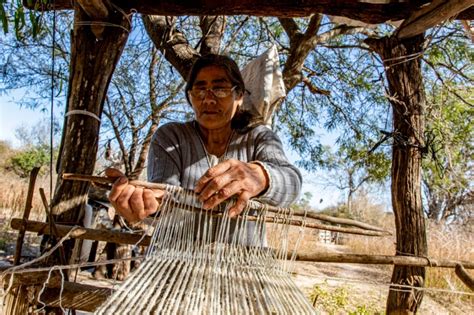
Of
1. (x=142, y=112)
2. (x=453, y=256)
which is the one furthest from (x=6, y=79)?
(x=453, y=256)

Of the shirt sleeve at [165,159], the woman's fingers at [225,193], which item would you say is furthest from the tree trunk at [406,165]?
the woman's fingers at [225,193]

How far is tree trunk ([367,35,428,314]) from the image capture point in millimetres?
2027

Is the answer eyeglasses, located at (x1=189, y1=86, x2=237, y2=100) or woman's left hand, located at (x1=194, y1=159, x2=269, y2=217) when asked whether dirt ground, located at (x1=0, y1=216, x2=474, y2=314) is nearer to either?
eyeglasses, located at (x1=189, y1=86, x2=237, y2=100)

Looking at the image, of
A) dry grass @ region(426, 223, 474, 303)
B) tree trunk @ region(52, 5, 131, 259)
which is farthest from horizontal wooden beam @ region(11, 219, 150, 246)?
dry grass @ region(426, 223, 474, 303)

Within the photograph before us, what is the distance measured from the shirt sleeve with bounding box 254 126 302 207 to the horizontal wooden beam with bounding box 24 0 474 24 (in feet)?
2.17

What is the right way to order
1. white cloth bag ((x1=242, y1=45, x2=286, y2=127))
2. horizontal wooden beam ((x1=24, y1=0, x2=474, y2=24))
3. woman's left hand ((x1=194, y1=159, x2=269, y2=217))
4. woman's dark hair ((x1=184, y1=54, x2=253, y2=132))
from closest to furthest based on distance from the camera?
1. woman's left hand ((x1=194, y1=159, x2=269, y2=217))
2. woman's dark hair ((x1=184, y1=54, x2=253, y2=132))
3. horizontal wooden beam ((x1=24, y1=0, x2=474, y2=24))
4. white cloth bag ((x1=242, y1=45, x2=286, y2=127))

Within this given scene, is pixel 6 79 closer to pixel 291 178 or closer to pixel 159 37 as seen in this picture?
pixel 159 37

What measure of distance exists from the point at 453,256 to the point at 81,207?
21.2 feet

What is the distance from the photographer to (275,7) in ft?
5.21

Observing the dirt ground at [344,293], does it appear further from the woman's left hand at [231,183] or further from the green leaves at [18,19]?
the green leaves at [18,19]

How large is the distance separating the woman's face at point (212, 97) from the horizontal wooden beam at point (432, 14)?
1.00 metres

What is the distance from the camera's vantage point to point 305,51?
11.5 feet

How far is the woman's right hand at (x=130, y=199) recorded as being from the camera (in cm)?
96

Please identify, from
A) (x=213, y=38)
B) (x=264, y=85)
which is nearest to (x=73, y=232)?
(x=264, y=85)
